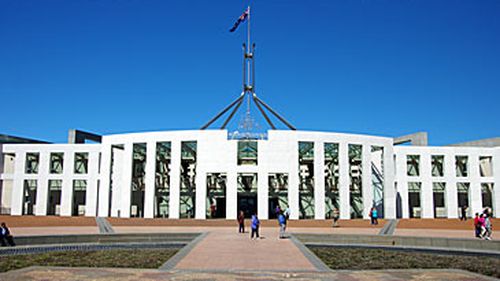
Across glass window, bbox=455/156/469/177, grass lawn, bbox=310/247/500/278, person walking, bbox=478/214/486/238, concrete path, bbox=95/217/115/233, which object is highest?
glass window, bbox=455/156/469/177

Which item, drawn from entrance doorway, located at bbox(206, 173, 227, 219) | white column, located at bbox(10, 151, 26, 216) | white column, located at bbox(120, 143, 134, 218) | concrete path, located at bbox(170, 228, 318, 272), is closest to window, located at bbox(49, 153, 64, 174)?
white column, located at bbox(10, 151, 26, 216)

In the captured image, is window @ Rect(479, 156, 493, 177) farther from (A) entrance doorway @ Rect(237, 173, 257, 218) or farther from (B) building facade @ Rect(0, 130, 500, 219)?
(A) entrance doorway @ Rect(237, 173, 257, 218)

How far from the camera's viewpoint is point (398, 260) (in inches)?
501

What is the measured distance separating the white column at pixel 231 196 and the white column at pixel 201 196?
1887mm

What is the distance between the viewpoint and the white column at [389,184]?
37.2 metres

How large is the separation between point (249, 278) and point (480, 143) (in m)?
47.0

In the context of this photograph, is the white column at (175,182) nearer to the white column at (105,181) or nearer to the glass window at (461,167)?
the white column at (105,181)

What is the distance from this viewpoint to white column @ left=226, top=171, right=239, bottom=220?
108ft

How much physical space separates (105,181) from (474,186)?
34.7 metres

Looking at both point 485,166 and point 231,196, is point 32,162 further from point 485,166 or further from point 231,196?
point 485,166

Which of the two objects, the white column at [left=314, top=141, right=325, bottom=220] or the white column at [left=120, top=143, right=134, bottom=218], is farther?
the white column at [left=120, top=143, right=134, bottom=218]

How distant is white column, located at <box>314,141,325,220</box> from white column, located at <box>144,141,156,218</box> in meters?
13.1

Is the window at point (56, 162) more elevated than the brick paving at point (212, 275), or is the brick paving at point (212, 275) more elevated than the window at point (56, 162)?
the window at point (56, 162)

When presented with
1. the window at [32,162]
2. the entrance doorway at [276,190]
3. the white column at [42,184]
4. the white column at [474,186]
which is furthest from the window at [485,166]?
the window at [32,162]
